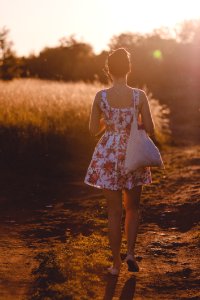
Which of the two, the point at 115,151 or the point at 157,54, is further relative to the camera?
the point at 157,54

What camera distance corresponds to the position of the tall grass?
1392 cm

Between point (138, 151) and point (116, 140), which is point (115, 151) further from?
point (138, 151)

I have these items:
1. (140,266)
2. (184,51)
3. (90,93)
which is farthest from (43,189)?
(184,51)

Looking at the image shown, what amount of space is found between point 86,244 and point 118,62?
7.25ft

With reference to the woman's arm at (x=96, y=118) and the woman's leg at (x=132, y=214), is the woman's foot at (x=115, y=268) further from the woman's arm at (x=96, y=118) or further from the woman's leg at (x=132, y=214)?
the woman's arm at (x=96, y=118)

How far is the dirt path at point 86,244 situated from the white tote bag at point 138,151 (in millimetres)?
978

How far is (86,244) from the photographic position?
22.4 feet

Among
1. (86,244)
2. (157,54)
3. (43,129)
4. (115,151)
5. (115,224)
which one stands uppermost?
(157,54)

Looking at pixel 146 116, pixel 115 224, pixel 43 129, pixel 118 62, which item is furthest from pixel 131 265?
pixel 43 129

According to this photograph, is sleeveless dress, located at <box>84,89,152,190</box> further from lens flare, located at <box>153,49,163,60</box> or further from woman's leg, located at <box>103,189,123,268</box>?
lens flare, located at <box>153,49,163,60</box>

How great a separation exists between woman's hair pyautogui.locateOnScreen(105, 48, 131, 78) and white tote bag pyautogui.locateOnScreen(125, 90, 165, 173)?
0.20 meters

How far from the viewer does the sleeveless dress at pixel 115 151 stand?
18.1ft

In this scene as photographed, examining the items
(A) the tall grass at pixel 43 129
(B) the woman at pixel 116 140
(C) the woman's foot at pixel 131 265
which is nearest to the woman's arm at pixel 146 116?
(B) the woman at pixel 116 140

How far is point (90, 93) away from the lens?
2012 centimetres
